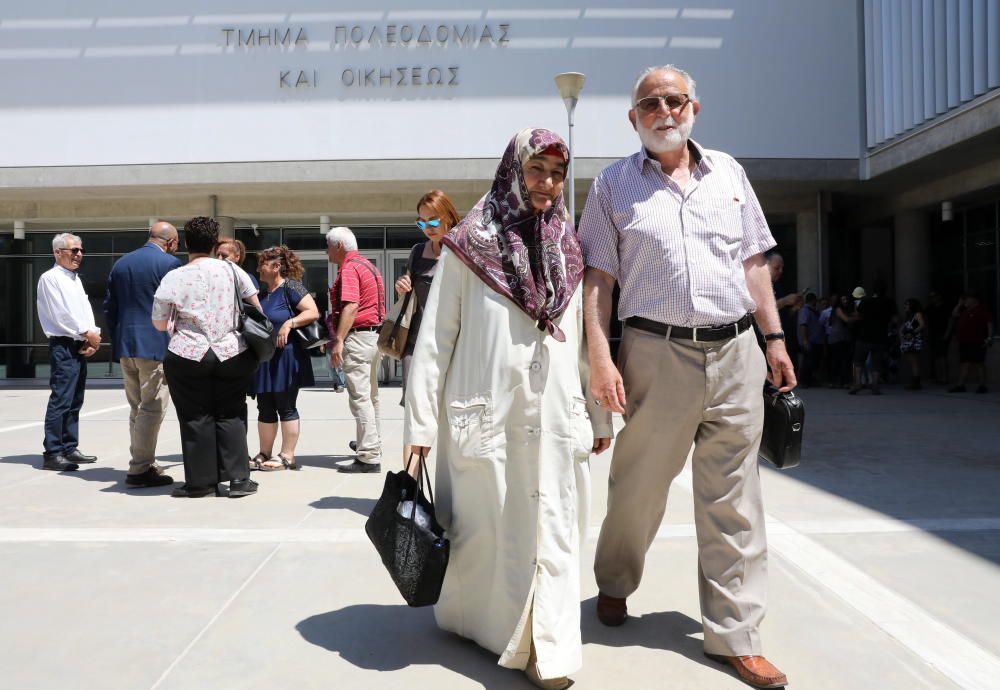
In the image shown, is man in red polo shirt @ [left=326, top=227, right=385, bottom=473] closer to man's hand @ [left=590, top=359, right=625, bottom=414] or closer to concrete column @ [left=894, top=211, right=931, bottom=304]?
man's hand @ [left=590, top=359, right=625, bottom=414]

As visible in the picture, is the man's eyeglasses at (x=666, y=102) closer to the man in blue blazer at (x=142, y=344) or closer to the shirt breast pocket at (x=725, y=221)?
the shirt breast pocket at (x=725, y=221)

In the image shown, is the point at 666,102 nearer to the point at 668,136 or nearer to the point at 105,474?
the point at 668,136

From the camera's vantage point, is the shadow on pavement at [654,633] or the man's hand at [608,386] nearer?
the man's hand at [608,386]

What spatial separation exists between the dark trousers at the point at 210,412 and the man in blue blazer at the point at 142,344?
52cm

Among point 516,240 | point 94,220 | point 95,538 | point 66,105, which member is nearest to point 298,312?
point 95,538

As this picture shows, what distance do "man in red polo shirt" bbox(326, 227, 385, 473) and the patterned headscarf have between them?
12.0 feet

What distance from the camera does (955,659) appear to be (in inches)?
116

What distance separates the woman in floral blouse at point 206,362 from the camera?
18.5 ft

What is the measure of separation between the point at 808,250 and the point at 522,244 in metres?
15.4

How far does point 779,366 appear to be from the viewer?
3.10 meters

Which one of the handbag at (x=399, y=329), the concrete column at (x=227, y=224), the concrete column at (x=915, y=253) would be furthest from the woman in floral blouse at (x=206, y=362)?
the concrete column at (x=915, y=253)

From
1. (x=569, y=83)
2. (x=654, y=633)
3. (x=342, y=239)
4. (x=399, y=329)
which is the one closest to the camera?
(x=654, y=633)

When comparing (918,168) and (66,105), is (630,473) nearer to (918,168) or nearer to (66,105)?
(918,168)

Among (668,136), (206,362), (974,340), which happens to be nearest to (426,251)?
(206,362)
